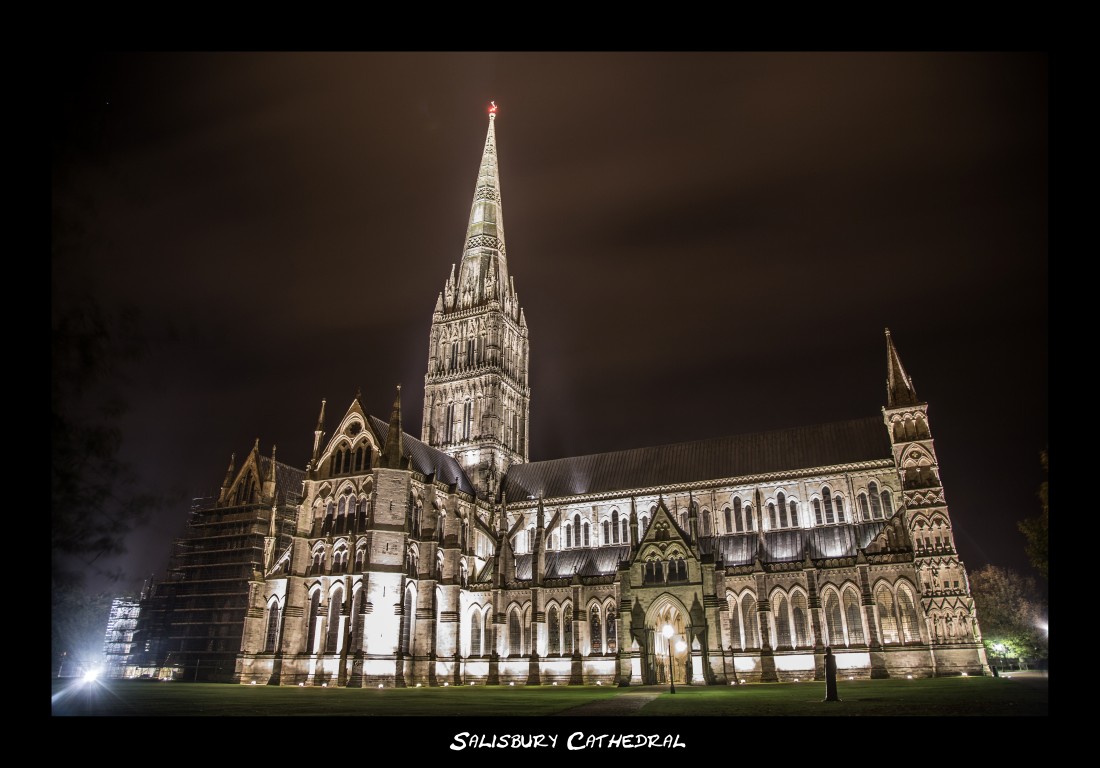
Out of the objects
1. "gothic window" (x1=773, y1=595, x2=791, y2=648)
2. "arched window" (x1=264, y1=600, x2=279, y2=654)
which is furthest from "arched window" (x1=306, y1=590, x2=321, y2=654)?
"gothic window" (x1=773, y1=595, x2=791, y2=648)

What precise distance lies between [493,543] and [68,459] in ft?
138

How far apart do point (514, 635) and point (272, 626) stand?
1708 cm

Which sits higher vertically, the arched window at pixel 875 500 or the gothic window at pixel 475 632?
the arched window at pixel 875 500

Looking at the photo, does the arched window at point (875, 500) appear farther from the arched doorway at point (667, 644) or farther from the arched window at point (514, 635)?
the arched window at point (514, 635)

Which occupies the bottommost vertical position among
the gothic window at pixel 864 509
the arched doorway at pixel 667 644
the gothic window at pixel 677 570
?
the arched doorway at pixel 667 644

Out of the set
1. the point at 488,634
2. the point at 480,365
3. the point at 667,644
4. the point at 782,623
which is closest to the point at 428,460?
the point at 480,365

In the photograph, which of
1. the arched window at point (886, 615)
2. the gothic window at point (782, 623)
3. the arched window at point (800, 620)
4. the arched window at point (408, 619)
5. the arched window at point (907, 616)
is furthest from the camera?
the arched window at point (408, 619)

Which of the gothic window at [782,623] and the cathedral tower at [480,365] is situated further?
the cathedral tower at [480,365]

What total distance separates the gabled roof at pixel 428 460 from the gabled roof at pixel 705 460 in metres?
4.64

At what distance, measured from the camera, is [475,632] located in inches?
1980

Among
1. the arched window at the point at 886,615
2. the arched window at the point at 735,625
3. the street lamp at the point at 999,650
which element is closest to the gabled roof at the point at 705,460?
the arched window at the point at 886,615

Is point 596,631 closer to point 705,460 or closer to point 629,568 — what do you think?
point 629,568

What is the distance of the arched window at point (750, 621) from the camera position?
143ft
